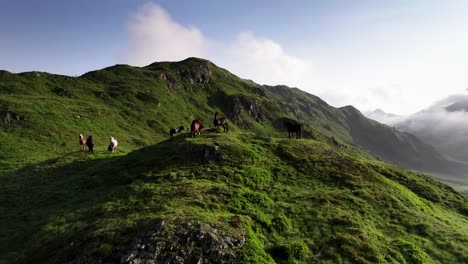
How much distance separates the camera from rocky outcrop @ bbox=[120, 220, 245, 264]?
1758 cm

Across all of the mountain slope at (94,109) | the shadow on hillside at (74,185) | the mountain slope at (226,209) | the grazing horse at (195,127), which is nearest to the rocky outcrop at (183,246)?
the mountain slope at (226,209)

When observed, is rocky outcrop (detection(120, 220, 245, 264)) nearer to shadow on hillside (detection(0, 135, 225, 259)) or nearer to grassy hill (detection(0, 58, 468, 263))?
grassy hill (detection(0, 58, 468, 263))

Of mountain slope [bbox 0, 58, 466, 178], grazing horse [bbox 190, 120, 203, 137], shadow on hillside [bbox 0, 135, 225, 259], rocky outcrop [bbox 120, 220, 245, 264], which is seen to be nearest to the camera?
rocky outcrop [bbox 120, 220, 245, 264]

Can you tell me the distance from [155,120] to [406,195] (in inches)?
4089

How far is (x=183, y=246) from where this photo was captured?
18359mm

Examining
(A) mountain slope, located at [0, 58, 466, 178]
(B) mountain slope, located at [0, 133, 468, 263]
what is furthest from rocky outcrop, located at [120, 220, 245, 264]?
(A) mountain slope, located at [0, 58, 466, 178]

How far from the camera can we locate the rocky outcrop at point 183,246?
17578 millimetres

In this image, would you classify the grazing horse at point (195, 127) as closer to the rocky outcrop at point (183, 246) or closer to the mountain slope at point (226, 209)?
the mountain slope at point (226, 209)

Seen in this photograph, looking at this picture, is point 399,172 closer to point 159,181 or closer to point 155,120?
point 159,181

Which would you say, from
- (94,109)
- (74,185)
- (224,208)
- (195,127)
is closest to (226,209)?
(224,208)

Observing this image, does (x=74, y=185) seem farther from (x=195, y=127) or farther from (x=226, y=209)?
(x=226, y=209)

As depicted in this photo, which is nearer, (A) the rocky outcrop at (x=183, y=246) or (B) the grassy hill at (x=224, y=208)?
(A) the rocky outcrop at (x=183, y=246)

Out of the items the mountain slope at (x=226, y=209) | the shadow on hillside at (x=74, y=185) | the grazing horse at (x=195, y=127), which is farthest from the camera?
Result: the grazing horse at (x=195, y=127)

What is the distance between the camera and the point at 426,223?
28969 mm
